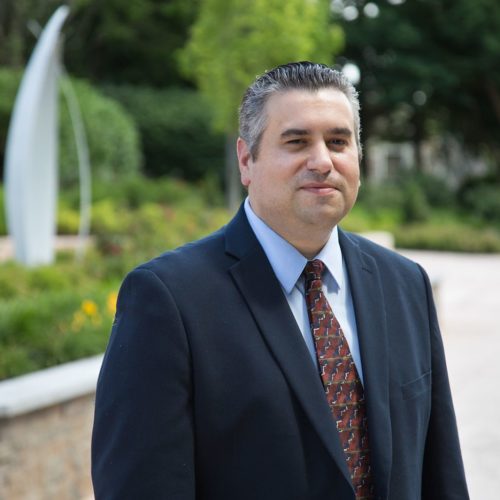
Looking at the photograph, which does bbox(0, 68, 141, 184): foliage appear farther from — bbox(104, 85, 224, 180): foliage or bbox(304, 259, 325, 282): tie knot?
bbox(304, 259, 325, 282): tie knot

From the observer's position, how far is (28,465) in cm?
400

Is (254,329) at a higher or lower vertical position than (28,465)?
higher

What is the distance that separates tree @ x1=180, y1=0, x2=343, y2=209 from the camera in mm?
17719

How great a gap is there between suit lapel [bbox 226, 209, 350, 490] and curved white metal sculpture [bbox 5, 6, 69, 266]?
8009 millimetres

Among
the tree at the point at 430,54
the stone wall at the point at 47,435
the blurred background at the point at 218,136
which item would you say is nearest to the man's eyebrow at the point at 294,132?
the stone wall at the point at 47,435

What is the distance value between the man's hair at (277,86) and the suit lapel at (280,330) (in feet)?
0.69

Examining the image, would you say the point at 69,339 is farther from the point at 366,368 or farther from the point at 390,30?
the point at 390,30

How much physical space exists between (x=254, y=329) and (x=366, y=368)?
25cm

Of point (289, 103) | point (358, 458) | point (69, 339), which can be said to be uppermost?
point (289, 103)

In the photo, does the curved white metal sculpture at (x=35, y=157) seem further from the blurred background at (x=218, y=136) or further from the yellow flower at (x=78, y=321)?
the yellow flower at (x=78, y=321)

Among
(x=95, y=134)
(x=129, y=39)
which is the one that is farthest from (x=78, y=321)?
(x=129, y=39)

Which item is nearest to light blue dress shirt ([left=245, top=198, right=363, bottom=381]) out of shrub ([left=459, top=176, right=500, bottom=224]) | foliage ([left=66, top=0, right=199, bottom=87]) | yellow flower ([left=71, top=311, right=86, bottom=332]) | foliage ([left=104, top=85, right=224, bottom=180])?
yellow flower ([left=71, top=311, right=86, bottom=332])

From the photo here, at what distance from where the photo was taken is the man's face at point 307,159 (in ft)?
5.39

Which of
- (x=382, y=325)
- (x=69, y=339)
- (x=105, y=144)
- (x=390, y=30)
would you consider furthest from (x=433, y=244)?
(x=382, y=325)
